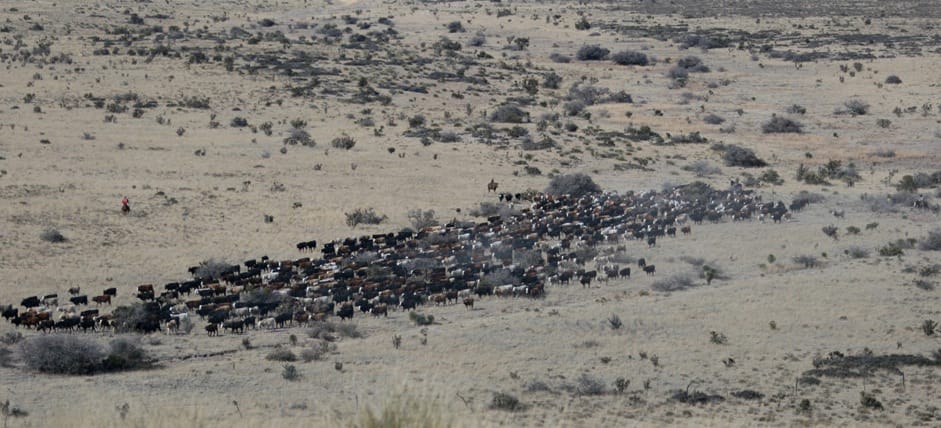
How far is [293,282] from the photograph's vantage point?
90.8 feet

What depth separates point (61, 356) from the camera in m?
19.9

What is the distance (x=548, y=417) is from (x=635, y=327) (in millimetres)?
6464

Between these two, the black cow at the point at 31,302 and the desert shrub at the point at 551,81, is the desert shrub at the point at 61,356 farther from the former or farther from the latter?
the desert shrub at the point at 551,81

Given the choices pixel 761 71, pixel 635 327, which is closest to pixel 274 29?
pixel 761 71

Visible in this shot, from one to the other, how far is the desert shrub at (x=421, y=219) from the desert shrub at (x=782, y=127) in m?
24.6

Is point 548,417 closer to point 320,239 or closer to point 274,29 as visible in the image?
point 320,239

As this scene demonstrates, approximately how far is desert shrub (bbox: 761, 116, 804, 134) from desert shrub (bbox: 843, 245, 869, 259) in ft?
73.4

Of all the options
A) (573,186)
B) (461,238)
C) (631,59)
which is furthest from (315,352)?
(631,59)

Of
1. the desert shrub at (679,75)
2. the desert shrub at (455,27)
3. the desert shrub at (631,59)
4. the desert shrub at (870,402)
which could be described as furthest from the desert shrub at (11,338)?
the desert shrub at (455,27)

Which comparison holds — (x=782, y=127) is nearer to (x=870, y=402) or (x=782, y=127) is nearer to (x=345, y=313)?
(x=345, y=313)

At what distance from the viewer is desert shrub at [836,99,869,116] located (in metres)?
56.3

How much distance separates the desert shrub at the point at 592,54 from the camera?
79.3 metres

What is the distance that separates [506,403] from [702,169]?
27.6 m

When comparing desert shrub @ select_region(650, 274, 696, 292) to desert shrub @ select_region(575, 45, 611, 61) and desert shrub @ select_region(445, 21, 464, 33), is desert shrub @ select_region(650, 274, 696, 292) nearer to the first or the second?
desert shrub @ select_region(575, 45, 611, 61)
